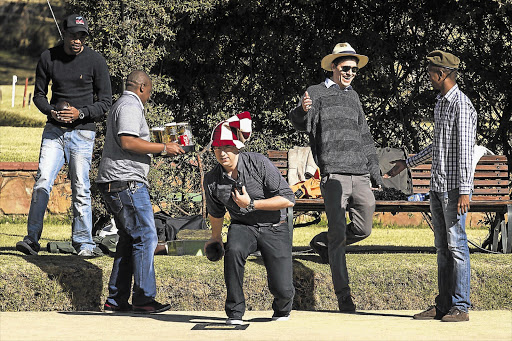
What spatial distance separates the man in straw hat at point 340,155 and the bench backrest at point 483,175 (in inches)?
100

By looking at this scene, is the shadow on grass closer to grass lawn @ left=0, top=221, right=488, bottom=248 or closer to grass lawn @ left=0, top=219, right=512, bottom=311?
grass lawn @ left=0, top=219, right=512, bottom=311

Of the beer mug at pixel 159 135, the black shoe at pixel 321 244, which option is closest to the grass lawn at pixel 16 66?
the beer mug at pixel 159 135

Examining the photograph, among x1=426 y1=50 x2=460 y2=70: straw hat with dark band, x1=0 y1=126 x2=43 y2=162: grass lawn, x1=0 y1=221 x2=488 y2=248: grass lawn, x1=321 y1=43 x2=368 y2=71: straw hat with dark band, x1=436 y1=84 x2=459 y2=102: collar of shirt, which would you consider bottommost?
x1=0 y1=221 x2=488 y2=248: grass lawn

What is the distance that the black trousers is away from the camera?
5.75m

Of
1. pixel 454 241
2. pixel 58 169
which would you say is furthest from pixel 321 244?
pixel 58 169

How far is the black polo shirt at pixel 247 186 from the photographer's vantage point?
585 centimetres

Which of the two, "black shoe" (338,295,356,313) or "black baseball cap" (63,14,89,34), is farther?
"black baseball cap" (63,14,89,34)

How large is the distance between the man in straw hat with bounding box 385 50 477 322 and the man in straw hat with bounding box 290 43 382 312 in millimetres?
701

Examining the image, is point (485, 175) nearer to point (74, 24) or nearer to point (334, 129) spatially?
point (334, 129)

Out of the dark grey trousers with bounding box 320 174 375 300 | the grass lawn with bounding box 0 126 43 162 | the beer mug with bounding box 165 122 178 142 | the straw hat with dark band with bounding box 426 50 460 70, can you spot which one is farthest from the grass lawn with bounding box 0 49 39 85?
the straw hat with dark band with bounding box 426 50 460 70

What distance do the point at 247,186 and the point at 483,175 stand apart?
4234 mm

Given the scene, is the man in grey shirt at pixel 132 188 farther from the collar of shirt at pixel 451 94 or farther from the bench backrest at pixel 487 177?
the bench backrest at pixel 487 177

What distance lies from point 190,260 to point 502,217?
13.5 feet

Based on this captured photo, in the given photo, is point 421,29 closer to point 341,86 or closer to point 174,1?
point 174,1
